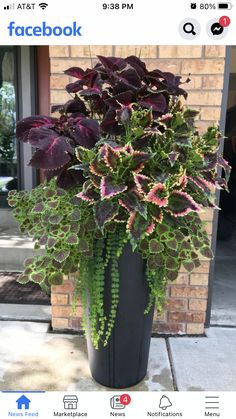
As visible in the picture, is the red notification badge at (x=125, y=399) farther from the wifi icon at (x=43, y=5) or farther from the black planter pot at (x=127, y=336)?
the wifi icon at (x=43, y=5)

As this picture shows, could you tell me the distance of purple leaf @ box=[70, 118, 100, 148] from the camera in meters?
1.79

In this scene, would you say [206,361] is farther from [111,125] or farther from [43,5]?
[43,5]

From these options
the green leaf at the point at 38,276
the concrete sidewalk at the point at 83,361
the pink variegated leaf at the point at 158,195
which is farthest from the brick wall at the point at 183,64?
the green leaf at the point at 38,276

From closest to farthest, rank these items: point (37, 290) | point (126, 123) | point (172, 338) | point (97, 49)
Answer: point (126, 123)
point (97, 49)
point (172, 338)
point (37, 290)

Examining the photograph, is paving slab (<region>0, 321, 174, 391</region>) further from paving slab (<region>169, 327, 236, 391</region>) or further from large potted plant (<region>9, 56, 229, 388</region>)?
large potted plant (<region>9, 56, 229, 388</region>)

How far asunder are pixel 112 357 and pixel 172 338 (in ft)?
2.38

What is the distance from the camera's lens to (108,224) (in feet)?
5.88

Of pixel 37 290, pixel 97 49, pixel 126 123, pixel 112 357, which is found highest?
pixel 97 49

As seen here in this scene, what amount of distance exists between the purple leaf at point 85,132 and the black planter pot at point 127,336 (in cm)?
50

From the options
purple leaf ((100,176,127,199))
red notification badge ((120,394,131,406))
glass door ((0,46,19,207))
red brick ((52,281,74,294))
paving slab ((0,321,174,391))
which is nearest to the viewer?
purple leaf ((100,176,127,199))

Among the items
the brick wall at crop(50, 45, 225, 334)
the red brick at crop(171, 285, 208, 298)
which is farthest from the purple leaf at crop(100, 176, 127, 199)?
the red brick at crop(171, 285, 208, 298)

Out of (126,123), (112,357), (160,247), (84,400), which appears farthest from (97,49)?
(84,400)

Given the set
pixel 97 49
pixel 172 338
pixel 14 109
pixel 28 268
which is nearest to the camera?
pixel 28 268

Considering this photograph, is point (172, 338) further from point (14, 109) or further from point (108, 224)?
point (14, 109)
